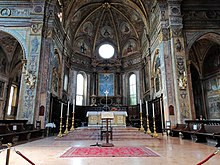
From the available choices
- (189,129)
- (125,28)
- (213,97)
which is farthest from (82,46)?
(189,129)

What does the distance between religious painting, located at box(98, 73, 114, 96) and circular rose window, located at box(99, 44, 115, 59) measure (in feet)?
9.36

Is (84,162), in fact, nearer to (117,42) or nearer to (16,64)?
(16,64)

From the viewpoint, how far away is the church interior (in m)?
8.73

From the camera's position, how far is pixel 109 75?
22.2 m

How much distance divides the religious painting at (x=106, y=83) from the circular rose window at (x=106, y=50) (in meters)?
2.85

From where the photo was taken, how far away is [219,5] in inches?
548

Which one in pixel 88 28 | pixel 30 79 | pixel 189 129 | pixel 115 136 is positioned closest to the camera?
pixel 115 136

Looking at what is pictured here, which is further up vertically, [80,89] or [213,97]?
[80,89]

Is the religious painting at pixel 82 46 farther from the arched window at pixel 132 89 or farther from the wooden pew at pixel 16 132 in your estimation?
the wooden pew at pixel 16 132

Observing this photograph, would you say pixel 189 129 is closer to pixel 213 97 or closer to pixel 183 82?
pixel 183 82

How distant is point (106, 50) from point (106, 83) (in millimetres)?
4833

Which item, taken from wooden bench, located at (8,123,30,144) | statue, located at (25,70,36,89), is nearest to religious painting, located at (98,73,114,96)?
statue, located at (25,70,36,89)

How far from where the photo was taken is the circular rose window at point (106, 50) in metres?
23.2

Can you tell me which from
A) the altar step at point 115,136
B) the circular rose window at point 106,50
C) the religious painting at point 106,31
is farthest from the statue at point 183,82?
the religious painting at point 106,31
